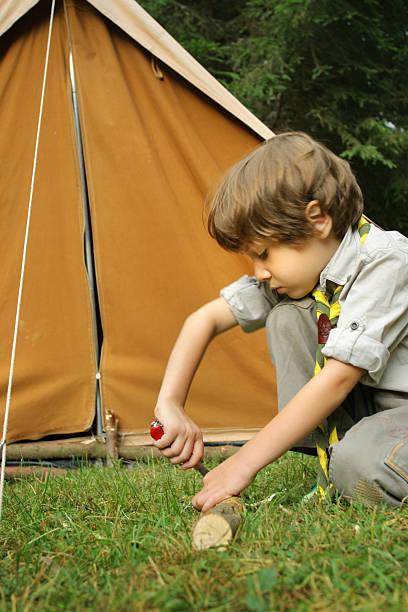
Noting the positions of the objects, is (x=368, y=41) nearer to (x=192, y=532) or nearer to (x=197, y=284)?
(x=197, y=284)

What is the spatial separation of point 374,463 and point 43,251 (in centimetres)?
181

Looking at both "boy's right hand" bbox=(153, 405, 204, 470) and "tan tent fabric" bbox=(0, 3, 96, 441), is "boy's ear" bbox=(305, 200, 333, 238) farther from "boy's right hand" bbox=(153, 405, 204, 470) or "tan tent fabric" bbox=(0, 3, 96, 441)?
"tan tent fabric" bbox=(0, 3, 96, 441)

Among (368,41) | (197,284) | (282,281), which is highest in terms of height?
(368,41)

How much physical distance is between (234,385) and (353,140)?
3.16 meters

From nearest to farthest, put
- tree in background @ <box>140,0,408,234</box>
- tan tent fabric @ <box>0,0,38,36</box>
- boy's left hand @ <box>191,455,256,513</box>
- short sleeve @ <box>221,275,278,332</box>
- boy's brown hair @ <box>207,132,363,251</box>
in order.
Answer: boy's left hand @ <box>191,455,256,513</box> < boy's brown hair @ <box>207,132,363,251</box> < short sleeve @ <box>221,275,278,332</box> < tan tent fabric @ <box>0,0,38,36</box> < tree in background @ <box>140,0,408,234</box>

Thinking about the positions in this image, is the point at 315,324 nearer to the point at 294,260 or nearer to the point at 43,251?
the point at 294,260

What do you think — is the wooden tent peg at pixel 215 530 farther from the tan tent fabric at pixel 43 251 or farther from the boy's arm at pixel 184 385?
the tan tent fabric at pixel 43 251

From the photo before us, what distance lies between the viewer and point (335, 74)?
5621mm

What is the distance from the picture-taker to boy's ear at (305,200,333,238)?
4.73 ft

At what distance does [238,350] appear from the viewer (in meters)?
2.77

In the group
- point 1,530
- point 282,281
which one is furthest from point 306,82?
point 1,530

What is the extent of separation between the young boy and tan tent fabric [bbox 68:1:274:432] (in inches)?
41.9

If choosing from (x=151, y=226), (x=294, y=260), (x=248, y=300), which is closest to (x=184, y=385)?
(x=248, y=300)

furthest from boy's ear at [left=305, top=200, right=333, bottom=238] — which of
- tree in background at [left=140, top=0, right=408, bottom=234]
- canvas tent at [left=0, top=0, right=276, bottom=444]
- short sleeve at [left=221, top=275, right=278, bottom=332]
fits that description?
tree in background at [left=140, top=0, right=408, bottom=234]
